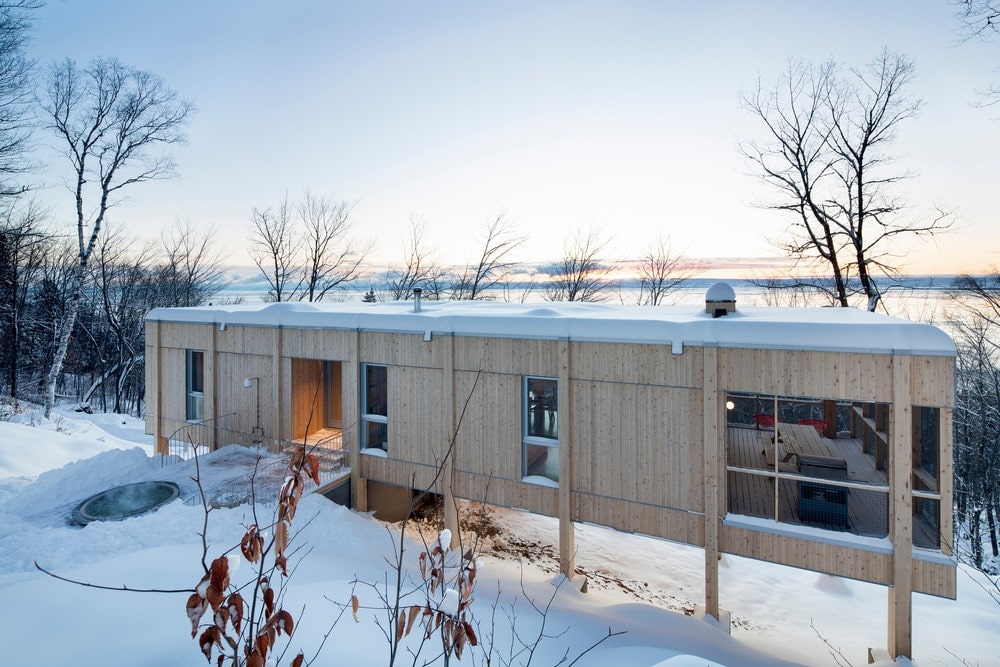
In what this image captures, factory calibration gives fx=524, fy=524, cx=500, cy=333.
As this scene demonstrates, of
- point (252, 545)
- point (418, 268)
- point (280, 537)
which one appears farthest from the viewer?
point (418, 268)

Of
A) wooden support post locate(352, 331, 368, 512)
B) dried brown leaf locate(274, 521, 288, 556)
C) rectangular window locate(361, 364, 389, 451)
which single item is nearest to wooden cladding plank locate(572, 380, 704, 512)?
rectangular window locate(361, 364, 389, 451)

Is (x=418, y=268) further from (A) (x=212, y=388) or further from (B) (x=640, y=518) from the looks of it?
(B) (x=640, y=518)

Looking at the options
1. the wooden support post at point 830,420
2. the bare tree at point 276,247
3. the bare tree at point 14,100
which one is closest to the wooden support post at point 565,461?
the wooden support post at point 830,420

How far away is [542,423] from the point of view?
9133mm

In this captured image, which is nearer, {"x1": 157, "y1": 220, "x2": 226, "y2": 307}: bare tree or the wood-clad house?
the wood-clad house

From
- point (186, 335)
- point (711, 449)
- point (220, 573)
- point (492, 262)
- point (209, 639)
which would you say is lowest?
point (711, 449)

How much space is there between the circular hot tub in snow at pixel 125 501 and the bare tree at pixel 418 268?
Result: 19.1 m

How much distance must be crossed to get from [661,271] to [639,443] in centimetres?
2237

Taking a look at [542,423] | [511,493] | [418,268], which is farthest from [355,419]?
[418,268]

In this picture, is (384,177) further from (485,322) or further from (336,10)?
(485,322)

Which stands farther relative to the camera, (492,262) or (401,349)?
(492,262)

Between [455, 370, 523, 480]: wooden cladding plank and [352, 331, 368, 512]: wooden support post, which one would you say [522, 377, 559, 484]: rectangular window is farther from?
[352, 331, 368, 512]: wooden support post

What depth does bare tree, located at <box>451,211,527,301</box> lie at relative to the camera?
2734 cm

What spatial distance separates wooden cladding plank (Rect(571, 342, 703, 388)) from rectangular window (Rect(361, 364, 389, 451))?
4171 mm
